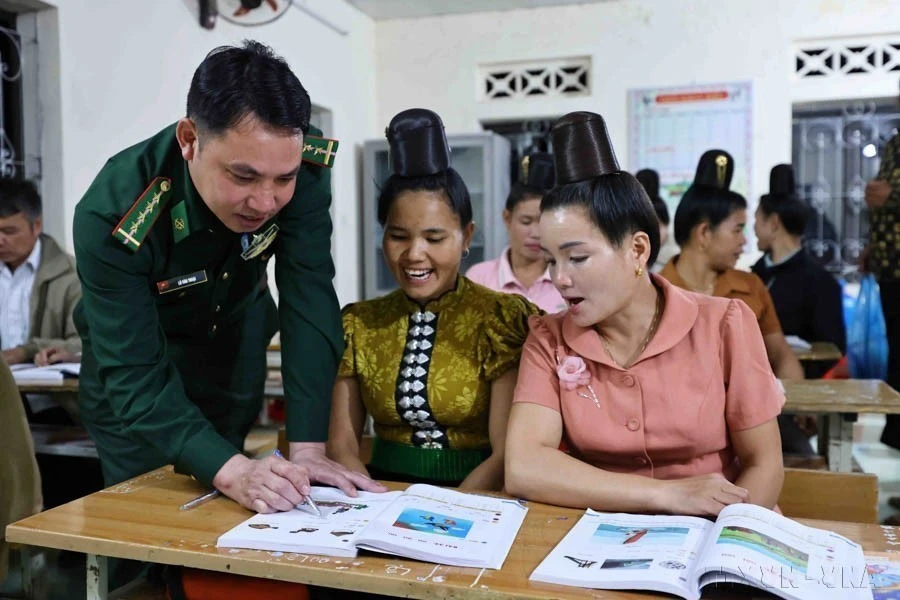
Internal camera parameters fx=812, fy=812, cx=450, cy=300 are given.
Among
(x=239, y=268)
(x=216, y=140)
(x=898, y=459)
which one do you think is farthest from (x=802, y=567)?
(x=898, y=459)

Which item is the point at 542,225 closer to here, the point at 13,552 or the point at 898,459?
the point at 13,552

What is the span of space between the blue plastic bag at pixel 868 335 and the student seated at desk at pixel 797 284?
529 millimetres

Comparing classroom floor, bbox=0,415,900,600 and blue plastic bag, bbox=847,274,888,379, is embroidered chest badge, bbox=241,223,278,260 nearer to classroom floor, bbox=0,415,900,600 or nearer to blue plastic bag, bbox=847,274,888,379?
classroom floor, bbox=0,415,900,600

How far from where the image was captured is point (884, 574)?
1029 millimetres

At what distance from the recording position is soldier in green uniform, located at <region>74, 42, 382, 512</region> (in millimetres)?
1318

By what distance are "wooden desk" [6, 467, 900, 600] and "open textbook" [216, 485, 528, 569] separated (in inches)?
0.6

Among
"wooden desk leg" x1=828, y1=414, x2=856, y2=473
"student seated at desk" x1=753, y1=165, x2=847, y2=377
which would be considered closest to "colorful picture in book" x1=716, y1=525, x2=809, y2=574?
"wooden desk leg" x1=828, y1=414, x2=856, y2=473

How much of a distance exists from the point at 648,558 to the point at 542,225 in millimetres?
673

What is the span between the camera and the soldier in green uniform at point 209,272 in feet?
4.33

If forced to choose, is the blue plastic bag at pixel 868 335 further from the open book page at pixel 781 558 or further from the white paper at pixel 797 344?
the open book page at pixel 781 558

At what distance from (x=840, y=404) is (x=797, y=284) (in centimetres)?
160

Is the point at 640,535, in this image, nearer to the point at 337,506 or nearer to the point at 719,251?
the point at 337,506

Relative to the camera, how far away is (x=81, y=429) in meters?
3.09

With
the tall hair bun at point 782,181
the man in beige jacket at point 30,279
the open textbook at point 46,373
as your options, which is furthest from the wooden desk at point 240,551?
the tall hair bun at point 782,181
